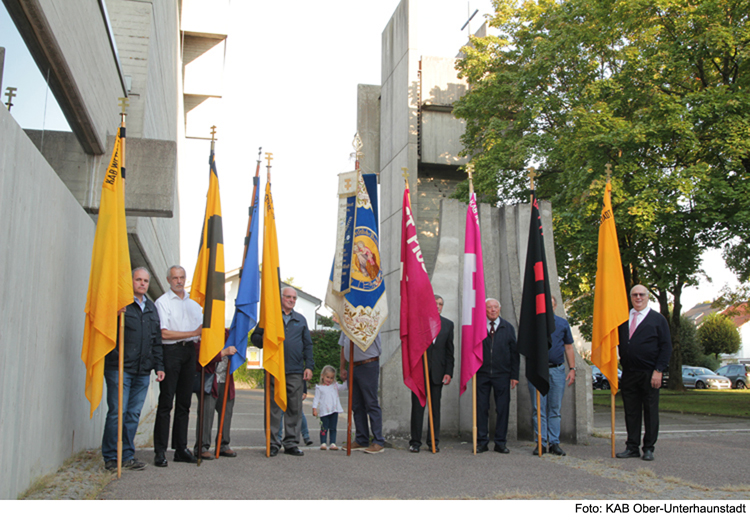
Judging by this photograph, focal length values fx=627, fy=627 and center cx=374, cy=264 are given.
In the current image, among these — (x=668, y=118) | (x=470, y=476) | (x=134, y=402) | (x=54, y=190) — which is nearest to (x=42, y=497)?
(x=134, y=402)

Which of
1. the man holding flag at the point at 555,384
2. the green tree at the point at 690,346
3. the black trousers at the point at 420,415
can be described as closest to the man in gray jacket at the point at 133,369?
the black trousers at the point at 420,415

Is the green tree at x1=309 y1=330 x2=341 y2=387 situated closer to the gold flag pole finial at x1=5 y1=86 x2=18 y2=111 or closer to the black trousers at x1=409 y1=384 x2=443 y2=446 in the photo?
the black trousers at x1=409 y1=384 x2=443 y2=446

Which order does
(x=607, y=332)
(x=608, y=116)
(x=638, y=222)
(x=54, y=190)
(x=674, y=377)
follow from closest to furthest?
(x=54, y=190) < (x=607, y=332) < (x=638, y=222) < (x=608, y=116) < (x=674, y=377)

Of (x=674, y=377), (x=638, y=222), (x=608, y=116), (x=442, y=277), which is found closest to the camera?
(x=442, y=277)

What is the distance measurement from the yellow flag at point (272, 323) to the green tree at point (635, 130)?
1019cm

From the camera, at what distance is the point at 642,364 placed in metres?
7.73

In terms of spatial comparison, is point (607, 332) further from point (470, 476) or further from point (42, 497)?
point (42, 497)

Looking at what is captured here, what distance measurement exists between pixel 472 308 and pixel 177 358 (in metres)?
3.84

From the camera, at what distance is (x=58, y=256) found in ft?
19.2

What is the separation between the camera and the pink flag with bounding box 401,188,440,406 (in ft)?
26.2

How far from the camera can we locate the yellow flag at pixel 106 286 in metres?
5.75

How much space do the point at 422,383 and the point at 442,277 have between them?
203cm

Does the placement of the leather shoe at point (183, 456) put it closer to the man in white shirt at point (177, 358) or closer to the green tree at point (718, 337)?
the man in white shirt at point (177, 358)

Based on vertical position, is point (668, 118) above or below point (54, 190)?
above
